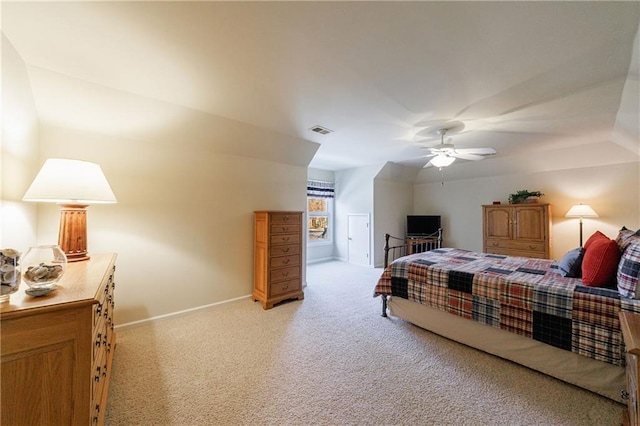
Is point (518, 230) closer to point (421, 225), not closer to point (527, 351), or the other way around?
point (421, 225)

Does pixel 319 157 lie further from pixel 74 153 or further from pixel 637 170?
pixel 637 170

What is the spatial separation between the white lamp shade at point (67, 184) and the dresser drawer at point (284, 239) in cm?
181

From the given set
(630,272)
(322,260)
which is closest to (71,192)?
(630,272)

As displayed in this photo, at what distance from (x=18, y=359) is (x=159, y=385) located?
3.88ft

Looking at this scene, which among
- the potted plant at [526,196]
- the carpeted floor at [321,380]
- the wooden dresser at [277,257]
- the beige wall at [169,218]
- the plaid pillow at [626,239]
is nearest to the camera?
the carpeted floor at [321,380]

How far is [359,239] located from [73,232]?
494cm

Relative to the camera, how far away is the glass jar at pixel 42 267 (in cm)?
100

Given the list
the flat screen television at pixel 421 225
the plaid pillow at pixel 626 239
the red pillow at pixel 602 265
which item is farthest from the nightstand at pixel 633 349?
the flat screen television at pixel 421 225

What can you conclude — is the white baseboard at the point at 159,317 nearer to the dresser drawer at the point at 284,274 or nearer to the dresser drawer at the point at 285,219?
the dresser drawer at the point at 284,274

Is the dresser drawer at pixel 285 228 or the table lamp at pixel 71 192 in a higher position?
the table lamp at pixel 71 192

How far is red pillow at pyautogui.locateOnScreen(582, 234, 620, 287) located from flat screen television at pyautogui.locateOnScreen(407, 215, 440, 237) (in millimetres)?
3900

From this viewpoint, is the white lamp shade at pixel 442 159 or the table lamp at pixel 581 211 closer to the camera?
the white lamp shade at pixel 442 159

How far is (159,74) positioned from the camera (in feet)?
6.30

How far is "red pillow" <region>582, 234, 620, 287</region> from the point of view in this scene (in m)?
1.82
